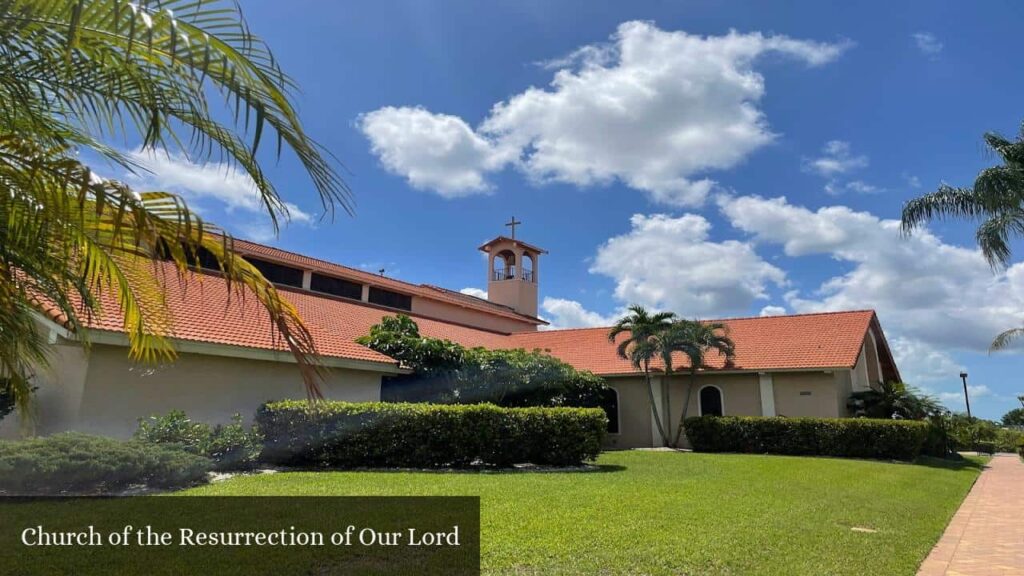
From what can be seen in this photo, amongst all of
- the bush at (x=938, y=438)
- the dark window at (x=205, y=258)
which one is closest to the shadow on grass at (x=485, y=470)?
the dark window at (x=205, y=258)

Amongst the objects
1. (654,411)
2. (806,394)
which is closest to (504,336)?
(654,411)

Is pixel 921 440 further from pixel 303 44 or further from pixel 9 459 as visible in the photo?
pixel 9 459

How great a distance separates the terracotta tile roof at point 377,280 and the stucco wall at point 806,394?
15611mm

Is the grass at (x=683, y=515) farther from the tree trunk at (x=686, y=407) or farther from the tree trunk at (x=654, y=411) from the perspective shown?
the tree trunk at (x=654, y=411)

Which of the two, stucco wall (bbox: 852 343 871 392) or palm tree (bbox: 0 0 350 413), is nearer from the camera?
palm tree (bbox: 0 0 350 413)

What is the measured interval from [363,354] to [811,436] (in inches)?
575

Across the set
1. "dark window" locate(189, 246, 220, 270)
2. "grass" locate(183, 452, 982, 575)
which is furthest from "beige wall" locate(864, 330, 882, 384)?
"dark window" locate(189, 246, 220, 270)

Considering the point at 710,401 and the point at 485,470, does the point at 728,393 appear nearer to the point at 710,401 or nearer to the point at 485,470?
the point at 710,401

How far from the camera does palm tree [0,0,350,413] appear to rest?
3.13 metres

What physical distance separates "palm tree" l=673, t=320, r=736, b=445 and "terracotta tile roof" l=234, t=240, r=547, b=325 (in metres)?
12.9

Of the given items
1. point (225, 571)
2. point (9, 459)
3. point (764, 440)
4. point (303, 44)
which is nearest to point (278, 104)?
point (303, 44)

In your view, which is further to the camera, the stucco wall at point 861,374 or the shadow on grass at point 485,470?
the stucco wall at point 861,374

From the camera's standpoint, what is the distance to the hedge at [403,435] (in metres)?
12.2

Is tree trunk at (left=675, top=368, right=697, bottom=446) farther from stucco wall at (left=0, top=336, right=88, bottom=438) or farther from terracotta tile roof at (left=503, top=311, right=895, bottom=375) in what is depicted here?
stucco wall at (left=0, top=336, right=88, bottom=438)
